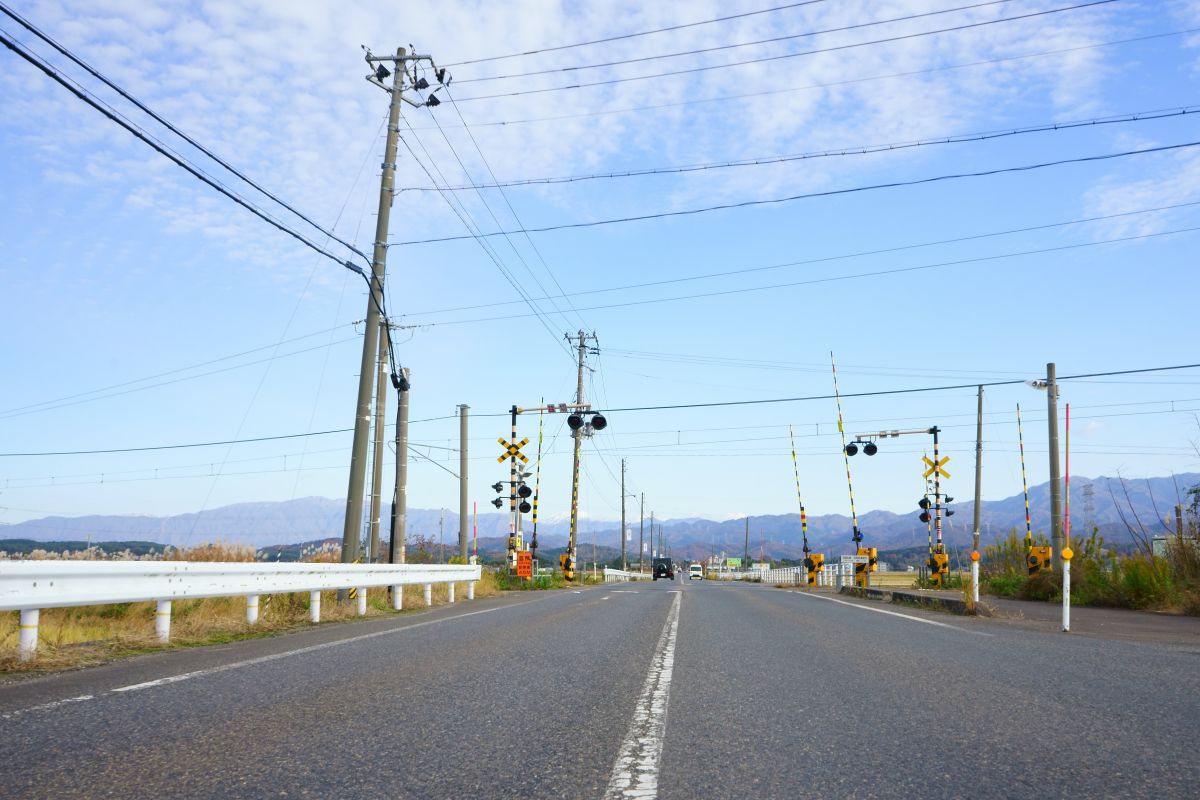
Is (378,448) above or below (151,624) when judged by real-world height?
above

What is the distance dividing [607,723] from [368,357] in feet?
53.4

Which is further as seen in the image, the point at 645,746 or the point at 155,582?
A: the point at 155,582

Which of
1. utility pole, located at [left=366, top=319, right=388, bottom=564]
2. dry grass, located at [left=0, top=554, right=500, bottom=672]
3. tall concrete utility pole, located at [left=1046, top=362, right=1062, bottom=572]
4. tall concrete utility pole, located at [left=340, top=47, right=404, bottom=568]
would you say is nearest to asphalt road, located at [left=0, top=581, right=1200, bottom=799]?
dry grass, located at [left=0, top=554, right=500, bottom=672]

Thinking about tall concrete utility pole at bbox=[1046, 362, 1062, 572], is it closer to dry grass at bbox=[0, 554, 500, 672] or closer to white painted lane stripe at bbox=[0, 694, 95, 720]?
dry grass at bbox=[0, 554, 500, 672]

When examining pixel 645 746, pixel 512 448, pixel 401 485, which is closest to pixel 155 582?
pixel 645 746

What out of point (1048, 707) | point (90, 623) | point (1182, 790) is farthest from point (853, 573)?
point (1182, 790)

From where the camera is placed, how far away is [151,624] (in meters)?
10.8

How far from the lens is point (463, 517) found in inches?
1334

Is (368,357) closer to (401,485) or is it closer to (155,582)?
(401,485)

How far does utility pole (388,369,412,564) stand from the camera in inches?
947

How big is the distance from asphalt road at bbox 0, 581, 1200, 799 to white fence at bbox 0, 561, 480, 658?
0.71 meters

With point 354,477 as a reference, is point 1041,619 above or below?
below

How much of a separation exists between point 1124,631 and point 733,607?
261 inches

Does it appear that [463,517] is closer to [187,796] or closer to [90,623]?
[90,623]
